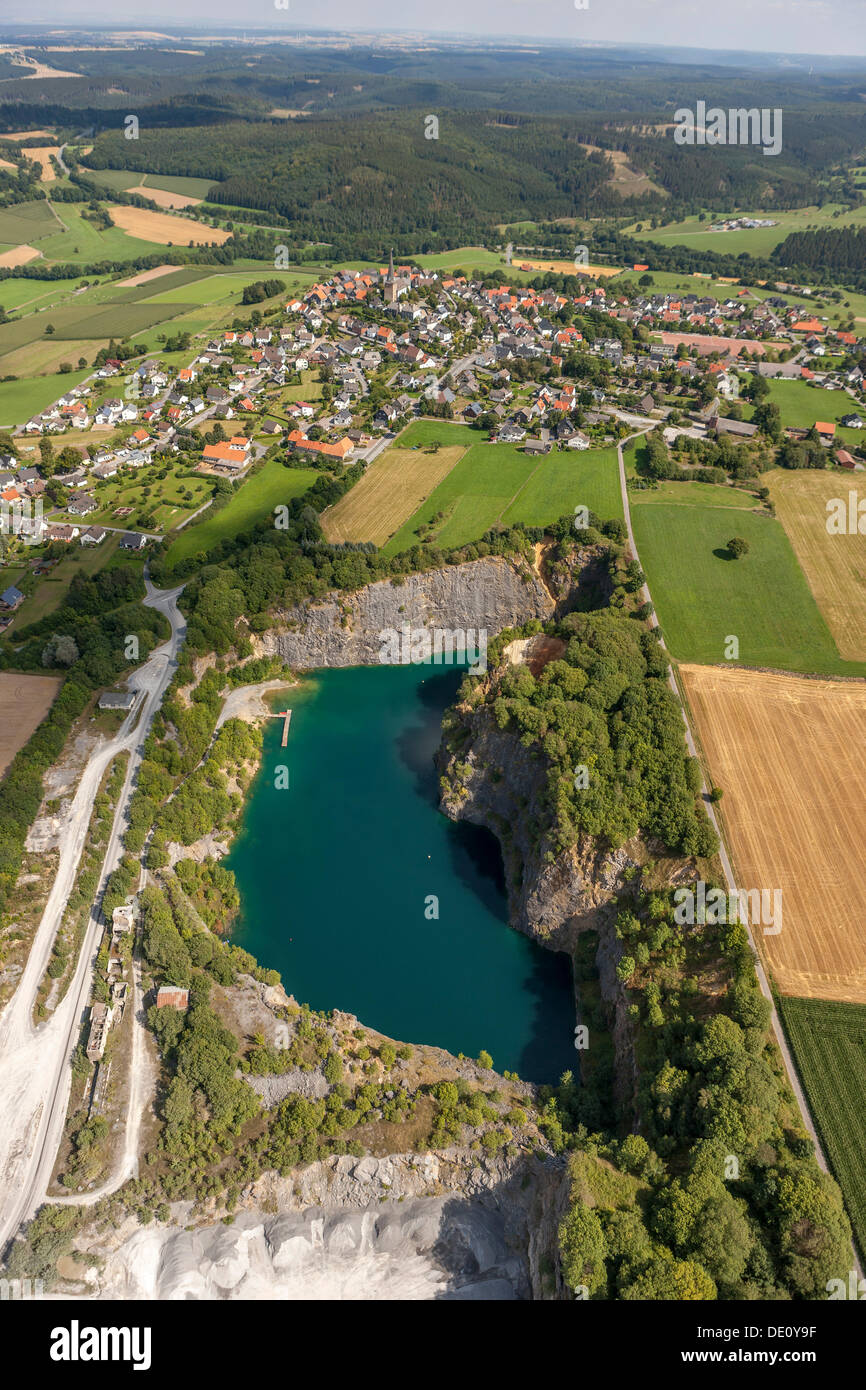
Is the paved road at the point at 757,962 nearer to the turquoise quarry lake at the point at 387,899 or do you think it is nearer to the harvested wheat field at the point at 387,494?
the turquoise quarry lake at the point at 387,899

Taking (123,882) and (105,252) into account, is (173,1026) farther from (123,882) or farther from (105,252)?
(105,252)

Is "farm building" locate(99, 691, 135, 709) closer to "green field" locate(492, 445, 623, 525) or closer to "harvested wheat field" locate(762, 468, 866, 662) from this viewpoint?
"green field" locate(492, 445, 623, 525)

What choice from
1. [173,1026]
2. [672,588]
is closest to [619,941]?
[173,1026]

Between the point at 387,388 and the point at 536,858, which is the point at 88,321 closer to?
the point at 387,388

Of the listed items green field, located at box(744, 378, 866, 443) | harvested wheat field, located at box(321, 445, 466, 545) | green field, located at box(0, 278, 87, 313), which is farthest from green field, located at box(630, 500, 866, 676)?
green field, located at box(0, 278, 87, 313)

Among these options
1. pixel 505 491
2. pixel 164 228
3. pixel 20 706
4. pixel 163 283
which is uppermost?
pixel 164 228

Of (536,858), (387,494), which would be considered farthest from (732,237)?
(536,858)
